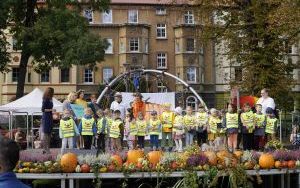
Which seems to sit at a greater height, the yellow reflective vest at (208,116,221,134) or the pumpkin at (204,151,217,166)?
the yellow reflective vest at (208,116,221,134)

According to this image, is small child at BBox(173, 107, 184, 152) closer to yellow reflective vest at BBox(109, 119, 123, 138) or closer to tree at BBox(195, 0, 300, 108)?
yellow reflective vest at BBox(109, 119, 123, 138)

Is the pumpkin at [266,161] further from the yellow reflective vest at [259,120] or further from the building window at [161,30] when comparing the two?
the building window at [161,30]

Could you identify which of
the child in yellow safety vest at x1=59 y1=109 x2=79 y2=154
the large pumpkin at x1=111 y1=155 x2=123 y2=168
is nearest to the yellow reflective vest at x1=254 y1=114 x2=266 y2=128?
the child in yellow safety vest at x1=59 y1=109 x2=79 y2=154

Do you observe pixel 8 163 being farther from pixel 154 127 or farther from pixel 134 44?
pixel 134 44

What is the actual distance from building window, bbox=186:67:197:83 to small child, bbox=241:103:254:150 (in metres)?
55.7

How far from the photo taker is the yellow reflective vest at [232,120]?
750 inches

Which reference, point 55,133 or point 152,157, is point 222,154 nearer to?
point 152,157

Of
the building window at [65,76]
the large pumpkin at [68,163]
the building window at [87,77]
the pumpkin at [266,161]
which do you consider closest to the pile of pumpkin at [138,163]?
the large pumpkin at [68,163]

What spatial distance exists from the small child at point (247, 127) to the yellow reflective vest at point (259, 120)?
0.13 metres

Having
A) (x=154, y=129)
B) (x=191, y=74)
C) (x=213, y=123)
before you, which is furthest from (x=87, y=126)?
(x=191, y=74)

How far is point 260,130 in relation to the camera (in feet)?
61.8

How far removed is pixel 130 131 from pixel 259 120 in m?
4.34

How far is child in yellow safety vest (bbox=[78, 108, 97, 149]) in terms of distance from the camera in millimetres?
18188

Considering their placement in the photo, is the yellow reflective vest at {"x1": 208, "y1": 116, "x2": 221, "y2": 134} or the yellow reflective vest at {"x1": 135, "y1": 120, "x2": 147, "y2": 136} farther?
the yellow reflective vest at {"x1": 208, "y1": 116, "x2": 221, "y2": 134}
